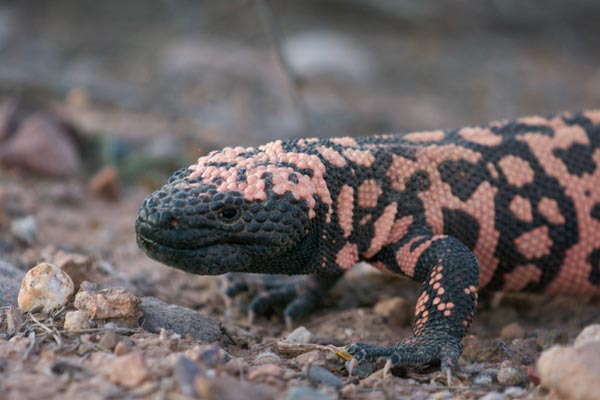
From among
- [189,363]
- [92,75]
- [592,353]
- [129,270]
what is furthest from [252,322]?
[92,75]

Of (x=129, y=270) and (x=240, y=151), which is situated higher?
(x=240, y=151)

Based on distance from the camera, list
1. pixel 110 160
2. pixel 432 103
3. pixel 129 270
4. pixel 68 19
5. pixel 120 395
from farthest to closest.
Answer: pixel 68 19 < pixel 432 103 < pixel 110 160 < pixel 129 270 < pixel 120 395

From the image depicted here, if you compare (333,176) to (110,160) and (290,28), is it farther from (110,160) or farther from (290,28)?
(290,28)

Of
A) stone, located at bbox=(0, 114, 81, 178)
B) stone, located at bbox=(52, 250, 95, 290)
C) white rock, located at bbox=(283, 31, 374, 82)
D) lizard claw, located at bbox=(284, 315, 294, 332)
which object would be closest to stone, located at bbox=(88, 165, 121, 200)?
stone, located at bbox=(0, 114, 81, 178)

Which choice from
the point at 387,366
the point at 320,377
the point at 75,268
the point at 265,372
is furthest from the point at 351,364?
the point at 75,268

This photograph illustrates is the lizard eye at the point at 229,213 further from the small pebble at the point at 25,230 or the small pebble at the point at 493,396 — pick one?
the small pebble at the point at 25,230

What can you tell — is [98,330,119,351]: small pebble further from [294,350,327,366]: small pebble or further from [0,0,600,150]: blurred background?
[0,0,600,150]: blurred background

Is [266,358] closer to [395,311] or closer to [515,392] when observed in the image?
[515,392]

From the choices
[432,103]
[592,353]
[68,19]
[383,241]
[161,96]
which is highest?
[68,19]
